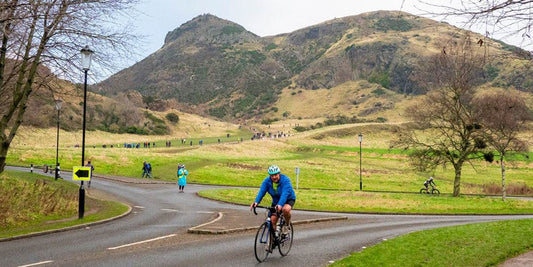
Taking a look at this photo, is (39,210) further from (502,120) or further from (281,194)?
(502,120)

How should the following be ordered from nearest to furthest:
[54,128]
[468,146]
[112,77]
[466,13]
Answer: [466,13], [112,77], [468,146], [54,128]

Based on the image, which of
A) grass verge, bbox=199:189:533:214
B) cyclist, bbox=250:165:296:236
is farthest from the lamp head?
grass verge, bbox=199:189:533:214

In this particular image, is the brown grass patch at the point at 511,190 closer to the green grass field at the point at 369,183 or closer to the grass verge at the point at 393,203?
the green grass field at the point at 369,183

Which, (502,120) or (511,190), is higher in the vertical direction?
(502,120)

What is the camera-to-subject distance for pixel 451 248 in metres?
11.1

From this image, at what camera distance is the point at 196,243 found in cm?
1184

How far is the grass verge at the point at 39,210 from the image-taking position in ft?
45.2

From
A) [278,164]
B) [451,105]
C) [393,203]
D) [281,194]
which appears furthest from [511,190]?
[281,194]

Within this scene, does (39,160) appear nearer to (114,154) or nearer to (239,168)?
(114,154)

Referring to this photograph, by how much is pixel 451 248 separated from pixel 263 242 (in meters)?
5.19

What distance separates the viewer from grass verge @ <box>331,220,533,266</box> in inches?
379

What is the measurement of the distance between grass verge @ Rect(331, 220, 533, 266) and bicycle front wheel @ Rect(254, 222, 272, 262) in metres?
1.57

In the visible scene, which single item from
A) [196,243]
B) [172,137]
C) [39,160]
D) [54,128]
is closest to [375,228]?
[196,243]

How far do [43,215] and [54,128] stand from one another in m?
83.1
